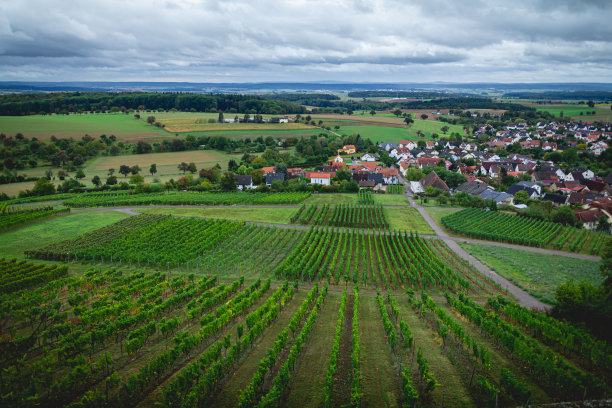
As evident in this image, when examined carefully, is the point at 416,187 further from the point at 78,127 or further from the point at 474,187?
the point at 78,127

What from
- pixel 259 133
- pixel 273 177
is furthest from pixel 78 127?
pixel 273 177

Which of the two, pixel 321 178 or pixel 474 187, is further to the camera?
pixel 321 178

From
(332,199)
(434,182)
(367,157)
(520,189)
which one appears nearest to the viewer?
(332,199)

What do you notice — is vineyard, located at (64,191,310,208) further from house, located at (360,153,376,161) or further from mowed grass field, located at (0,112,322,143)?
mowed grass field, located at (0,112,322,143)

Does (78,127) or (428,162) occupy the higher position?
(78,127)

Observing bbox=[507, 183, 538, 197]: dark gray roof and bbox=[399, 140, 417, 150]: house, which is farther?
bbox=[399, 140, 417, 150]: house

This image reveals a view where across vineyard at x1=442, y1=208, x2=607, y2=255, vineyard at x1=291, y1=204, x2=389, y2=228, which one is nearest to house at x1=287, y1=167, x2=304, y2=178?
vineyard at x1=291, y1=204, x2=389, y2=228
